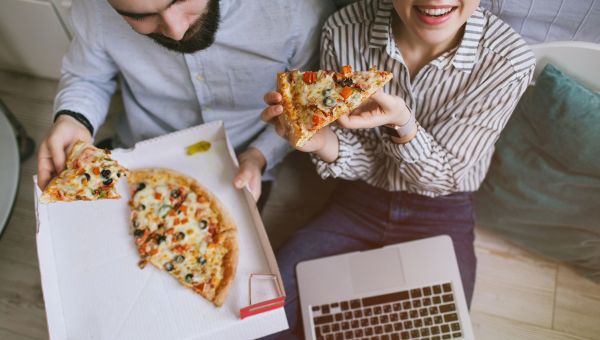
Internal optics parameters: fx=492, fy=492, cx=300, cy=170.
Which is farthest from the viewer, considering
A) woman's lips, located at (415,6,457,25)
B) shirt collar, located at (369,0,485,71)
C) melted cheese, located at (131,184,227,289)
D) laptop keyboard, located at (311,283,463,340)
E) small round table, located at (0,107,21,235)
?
small round table, located at (0,107,21,235)

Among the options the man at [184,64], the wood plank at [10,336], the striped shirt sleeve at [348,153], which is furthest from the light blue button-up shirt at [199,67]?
the wood plank at [10,336]

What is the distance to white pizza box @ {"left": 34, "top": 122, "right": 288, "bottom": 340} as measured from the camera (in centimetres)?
125

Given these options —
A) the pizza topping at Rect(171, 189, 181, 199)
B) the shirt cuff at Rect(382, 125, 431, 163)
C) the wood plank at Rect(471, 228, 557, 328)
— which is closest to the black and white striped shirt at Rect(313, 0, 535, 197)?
the shirt cuff at Rect(382, 125, 431, 163)

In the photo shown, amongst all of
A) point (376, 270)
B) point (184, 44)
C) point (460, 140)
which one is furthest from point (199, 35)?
point (376, 270)

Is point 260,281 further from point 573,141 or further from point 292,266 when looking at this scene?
point 573,141

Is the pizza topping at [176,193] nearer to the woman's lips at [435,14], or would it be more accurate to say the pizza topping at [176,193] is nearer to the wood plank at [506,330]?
the woman's lips at [435,14]

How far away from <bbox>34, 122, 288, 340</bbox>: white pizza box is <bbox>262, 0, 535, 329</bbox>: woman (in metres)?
0.28

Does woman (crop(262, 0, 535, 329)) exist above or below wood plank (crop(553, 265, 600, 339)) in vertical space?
above

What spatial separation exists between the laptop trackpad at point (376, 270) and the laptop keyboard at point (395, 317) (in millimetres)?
35

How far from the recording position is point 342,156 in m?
1.40

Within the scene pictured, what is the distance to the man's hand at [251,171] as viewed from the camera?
138 centimetres

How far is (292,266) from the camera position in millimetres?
1583

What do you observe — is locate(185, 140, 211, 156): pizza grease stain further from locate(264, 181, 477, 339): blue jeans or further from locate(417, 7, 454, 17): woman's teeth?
locate(417, 7, 454, 17): woman's teeth

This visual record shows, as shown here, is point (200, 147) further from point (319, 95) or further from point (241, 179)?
point (319, 95)
